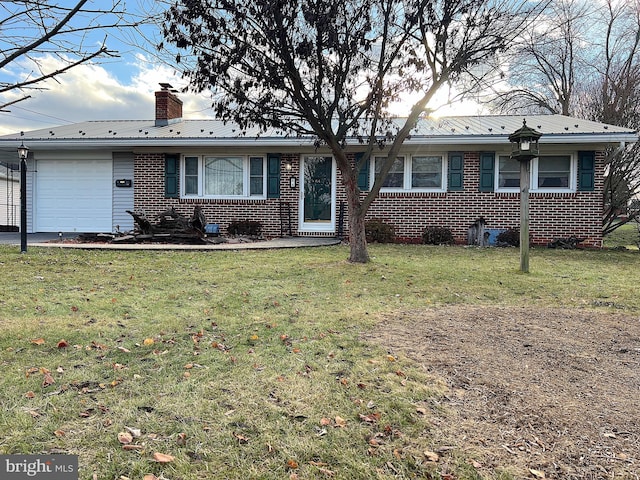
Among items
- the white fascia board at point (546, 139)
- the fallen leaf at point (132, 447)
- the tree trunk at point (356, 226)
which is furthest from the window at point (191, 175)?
the fallen leaf at point (132, 447)

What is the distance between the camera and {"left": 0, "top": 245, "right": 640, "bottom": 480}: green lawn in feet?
5.97

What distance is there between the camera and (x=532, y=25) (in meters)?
6.78

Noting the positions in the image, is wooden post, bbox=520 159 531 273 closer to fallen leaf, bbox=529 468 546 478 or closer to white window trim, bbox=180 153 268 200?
fallen leaf, bbox=529 468 546 478

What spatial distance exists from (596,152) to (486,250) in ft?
14.2

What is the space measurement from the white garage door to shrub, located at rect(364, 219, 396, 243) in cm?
773

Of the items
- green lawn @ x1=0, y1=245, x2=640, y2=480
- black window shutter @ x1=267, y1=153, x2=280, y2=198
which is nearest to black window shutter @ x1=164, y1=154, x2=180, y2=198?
black window shutter @ x1=267, y1=153, x2=280, y2=198

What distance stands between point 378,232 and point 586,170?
18.7 feet

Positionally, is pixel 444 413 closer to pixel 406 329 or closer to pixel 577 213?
pixel 406 329

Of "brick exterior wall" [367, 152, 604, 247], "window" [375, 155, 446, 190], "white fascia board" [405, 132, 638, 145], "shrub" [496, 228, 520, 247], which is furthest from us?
"window" [375, 155, 446, 190]

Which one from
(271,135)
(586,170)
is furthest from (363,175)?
(586,170)

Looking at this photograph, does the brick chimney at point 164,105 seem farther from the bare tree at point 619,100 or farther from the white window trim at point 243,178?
the bare tree at point 619,100

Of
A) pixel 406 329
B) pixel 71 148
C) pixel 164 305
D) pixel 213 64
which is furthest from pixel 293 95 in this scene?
pixel 71 148

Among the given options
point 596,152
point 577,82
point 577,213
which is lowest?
point 577,213

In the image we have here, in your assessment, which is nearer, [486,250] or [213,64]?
[213,64]
